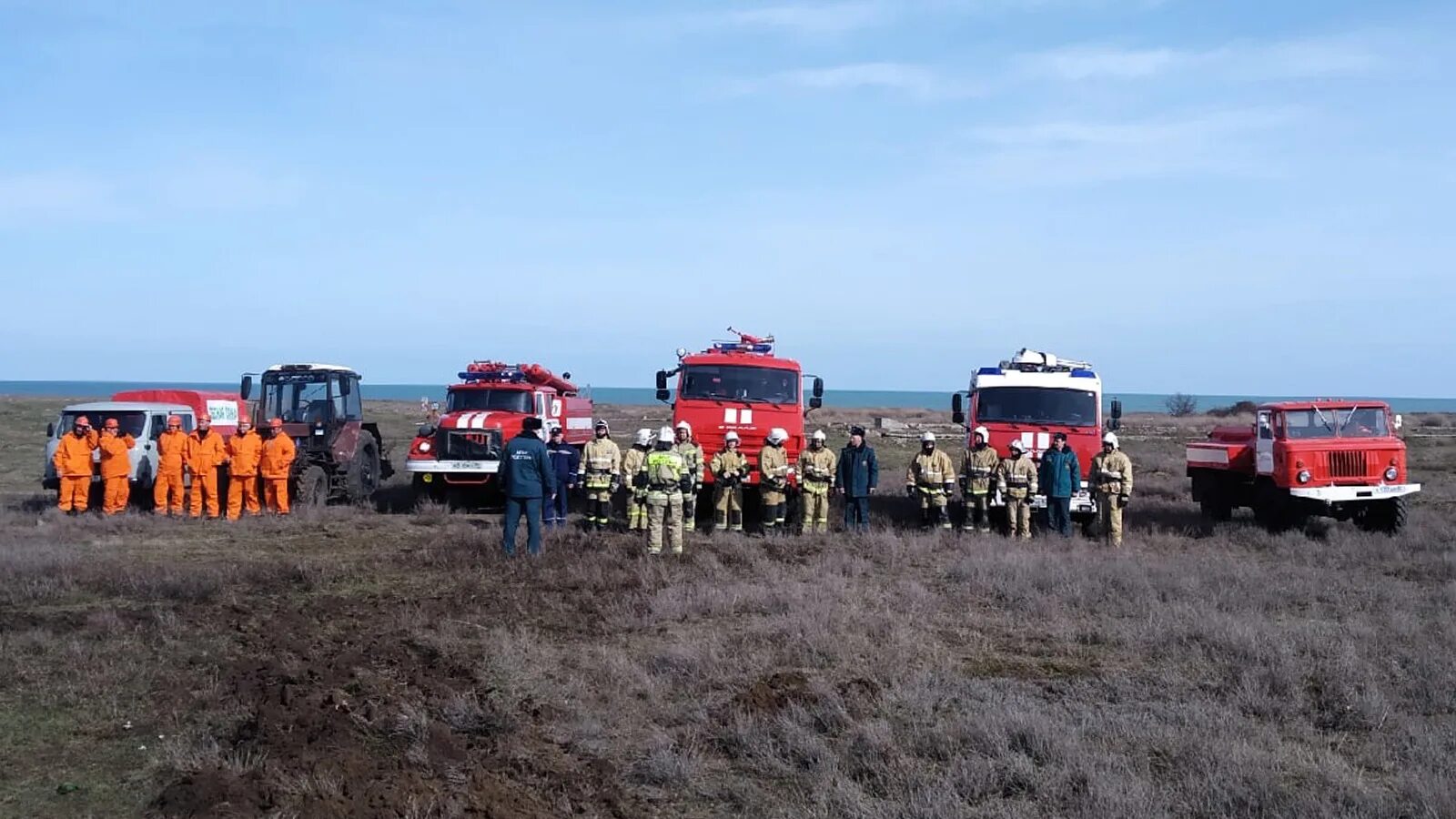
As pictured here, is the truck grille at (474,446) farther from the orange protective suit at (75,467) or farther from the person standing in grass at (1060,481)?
the person standing in grass at (1060,481)

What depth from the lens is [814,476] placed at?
1669cm

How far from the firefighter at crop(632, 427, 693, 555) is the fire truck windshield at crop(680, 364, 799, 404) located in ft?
10.5

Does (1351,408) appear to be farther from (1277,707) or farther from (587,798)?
(587,798)

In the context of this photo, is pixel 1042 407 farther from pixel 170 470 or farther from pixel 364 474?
pixel 170 470

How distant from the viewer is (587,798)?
6.37 meters

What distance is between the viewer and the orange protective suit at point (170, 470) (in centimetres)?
1853

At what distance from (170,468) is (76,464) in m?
1.30

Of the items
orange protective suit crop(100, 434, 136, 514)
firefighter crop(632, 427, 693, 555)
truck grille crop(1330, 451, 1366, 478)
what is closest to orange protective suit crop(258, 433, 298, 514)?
orange protective suit crop(100, 434, 136, 514)

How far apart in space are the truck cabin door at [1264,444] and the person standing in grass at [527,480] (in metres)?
10.4

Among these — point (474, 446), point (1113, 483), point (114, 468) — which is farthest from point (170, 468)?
point (1113, 483)

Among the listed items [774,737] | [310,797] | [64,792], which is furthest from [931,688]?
[64,792]

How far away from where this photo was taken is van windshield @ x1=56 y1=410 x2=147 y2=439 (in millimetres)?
18641

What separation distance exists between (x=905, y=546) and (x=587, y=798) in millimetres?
9585

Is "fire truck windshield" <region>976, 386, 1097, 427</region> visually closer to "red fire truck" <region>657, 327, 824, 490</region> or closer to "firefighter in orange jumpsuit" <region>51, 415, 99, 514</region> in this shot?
"red fire truck" <region>657, 327, 824, 490</region>
